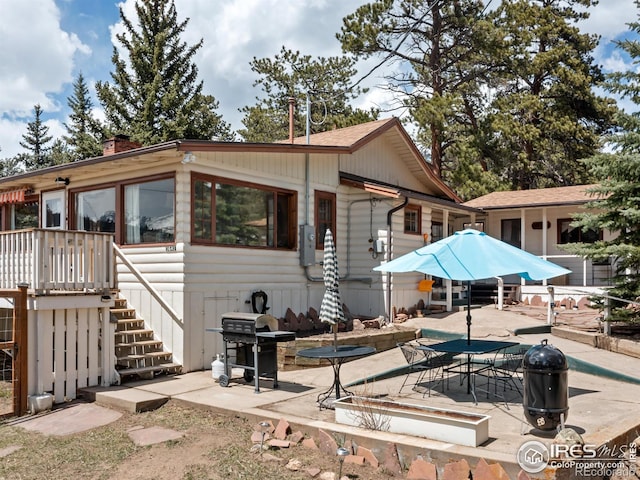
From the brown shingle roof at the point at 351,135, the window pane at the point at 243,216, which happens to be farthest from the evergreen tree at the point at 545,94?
the window pane at the point at 243,216

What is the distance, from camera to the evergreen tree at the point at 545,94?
24.1 metres

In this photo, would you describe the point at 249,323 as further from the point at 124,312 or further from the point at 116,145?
the point at 116,145

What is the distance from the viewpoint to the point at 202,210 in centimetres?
959

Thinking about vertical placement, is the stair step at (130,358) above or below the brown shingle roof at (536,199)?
below

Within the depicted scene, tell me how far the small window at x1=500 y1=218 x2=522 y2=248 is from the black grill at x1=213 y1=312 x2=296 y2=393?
12.3m

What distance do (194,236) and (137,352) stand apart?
2.09 meters

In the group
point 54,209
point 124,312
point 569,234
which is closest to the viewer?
point 124,312

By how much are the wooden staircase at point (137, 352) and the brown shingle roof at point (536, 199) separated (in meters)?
11.4

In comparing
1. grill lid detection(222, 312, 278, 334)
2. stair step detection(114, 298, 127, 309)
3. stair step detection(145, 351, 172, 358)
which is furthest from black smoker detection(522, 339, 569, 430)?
stair step detection(114, 298, 127, 309)

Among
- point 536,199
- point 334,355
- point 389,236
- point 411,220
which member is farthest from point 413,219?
point 334,355

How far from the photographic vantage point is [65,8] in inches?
677

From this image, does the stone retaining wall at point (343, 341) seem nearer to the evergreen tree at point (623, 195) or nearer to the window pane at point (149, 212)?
the window pane at point (149, 212)

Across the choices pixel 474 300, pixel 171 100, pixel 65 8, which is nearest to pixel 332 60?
pixel 171 100

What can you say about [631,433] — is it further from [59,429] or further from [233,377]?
[59,429]
